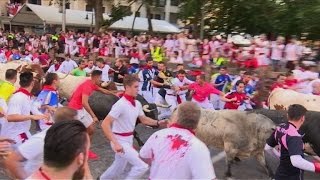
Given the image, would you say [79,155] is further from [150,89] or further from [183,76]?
[150,89]

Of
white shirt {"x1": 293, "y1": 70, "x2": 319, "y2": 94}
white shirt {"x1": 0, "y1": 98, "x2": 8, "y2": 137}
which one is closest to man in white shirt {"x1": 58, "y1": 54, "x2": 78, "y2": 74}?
white shirt {"x1": 293, "y1": 70, "x2": 319, "y2": 94}

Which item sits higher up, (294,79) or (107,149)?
(294,79)

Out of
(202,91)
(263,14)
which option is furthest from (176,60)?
(202,91)

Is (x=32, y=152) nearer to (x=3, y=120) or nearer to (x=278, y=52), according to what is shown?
(x=3, y=120)

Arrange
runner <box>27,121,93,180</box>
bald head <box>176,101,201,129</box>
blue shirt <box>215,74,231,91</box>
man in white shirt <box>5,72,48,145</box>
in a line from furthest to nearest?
blue shirt <box>215,74,231,91</box>
man in white shirt <box>5,72,48,145</box>
bald head <box>176,101,201,129</box>
runner <box>27,121,93,180</box>

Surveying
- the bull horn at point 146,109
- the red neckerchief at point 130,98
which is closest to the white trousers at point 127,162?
the red neckerchief at point 130,98

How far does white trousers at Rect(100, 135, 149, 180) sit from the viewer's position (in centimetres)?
580

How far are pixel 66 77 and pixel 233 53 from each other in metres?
9.50

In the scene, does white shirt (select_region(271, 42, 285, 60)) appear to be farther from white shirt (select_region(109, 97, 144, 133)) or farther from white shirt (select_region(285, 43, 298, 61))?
white shirt (select_region(109, 97, 144, 133))

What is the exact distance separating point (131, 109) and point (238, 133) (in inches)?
97.3

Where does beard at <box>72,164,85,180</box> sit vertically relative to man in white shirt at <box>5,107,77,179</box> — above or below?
above

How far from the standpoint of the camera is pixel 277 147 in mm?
5309

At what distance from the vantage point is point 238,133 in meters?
7.86

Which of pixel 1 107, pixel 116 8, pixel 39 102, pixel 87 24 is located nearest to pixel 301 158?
pixel 1 107
